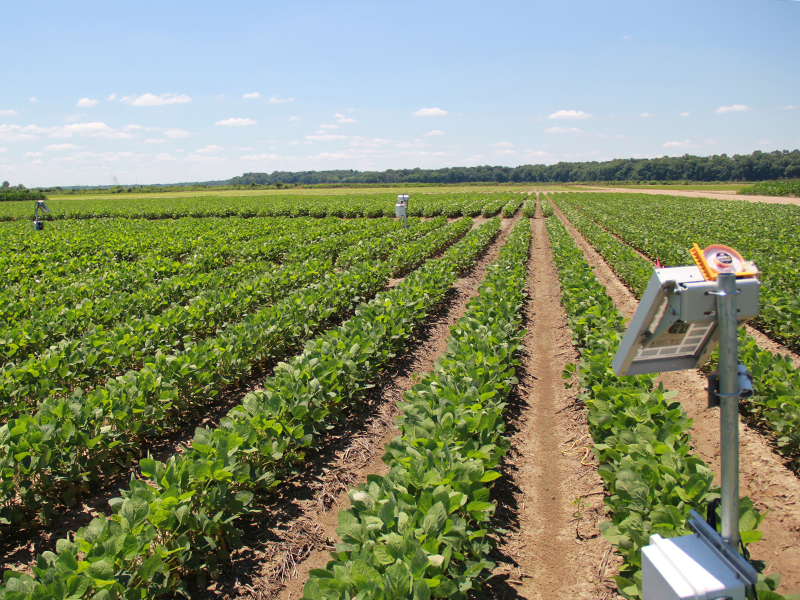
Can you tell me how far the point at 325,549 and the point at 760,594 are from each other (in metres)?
2.86

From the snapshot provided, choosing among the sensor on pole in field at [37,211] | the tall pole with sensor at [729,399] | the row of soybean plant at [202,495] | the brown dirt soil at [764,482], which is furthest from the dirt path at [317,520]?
the sensor on pole in field at [37,211]

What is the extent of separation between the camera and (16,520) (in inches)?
139

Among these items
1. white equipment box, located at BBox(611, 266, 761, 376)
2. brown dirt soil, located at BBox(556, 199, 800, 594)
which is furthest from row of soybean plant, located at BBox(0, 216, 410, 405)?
brown dirt soil, located at BBox(556, 199, 800, 594)

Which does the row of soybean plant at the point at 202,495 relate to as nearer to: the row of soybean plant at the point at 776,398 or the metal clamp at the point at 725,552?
the metal clamp at the point at 725,552

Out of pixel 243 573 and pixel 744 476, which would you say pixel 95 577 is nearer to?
pixel 243 573

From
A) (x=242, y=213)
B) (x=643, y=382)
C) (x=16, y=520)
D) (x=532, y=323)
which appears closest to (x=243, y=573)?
(x=16, y=520)

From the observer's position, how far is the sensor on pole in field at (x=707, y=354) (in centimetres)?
154

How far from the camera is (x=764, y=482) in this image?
422cm

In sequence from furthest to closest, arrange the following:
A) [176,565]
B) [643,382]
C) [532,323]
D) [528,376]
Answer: [532,323], [528,376], [643,382], [176,565]

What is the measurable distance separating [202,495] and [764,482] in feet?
16.5

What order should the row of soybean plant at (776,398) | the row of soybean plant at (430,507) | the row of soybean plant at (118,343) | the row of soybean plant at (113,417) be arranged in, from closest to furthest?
the row of soybean plant at (430,507), the row of soybean plant at (113,417), the row of soybean plant at (776,398), the row of soybean plant at (118,343)

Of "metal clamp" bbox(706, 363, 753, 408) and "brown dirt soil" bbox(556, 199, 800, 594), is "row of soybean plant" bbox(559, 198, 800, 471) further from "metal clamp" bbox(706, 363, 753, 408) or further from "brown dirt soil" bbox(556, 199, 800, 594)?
"metal clamp" bbox(706, 363, 753, 408)

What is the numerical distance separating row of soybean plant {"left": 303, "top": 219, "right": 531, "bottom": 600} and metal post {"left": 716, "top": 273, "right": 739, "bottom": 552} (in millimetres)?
1363

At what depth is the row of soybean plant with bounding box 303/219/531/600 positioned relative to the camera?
2338 millimetres
